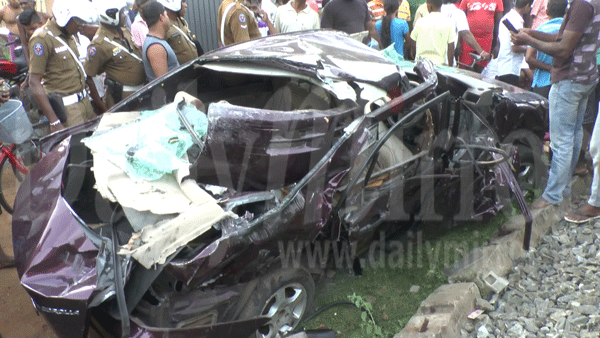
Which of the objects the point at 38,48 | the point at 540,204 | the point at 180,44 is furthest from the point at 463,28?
the point at 38,48

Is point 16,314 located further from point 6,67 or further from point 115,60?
point 6,67

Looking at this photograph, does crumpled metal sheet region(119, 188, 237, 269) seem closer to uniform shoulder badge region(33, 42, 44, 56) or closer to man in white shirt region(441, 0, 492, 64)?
uniform shoulder badge region(33, 42, 44, 56)

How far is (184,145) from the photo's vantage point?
10.0 feet

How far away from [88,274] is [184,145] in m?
0.89

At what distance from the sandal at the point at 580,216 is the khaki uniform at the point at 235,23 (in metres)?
4.04

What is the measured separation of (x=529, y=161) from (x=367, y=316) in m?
2.33

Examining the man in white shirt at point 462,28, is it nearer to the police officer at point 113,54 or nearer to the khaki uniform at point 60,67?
the police officer at point 113,54

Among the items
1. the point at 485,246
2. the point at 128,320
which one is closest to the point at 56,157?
the point at 128,320

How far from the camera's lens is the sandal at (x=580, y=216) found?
14.2 feet

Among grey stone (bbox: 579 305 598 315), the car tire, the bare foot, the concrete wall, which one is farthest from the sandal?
the concrete wall

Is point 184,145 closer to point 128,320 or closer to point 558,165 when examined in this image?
point 128,320

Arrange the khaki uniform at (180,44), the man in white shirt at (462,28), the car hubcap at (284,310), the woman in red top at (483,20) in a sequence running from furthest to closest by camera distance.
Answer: the woman in red top at (483,20) → the man in white shirt at (462,28) → the khaki uniform at (180,44) → the car hubcap at (284,310)

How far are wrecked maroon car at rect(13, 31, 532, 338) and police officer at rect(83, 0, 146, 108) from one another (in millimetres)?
1303

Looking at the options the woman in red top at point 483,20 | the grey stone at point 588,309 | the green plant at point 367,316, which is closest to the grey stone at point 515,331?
the grey stone at point 588,309
